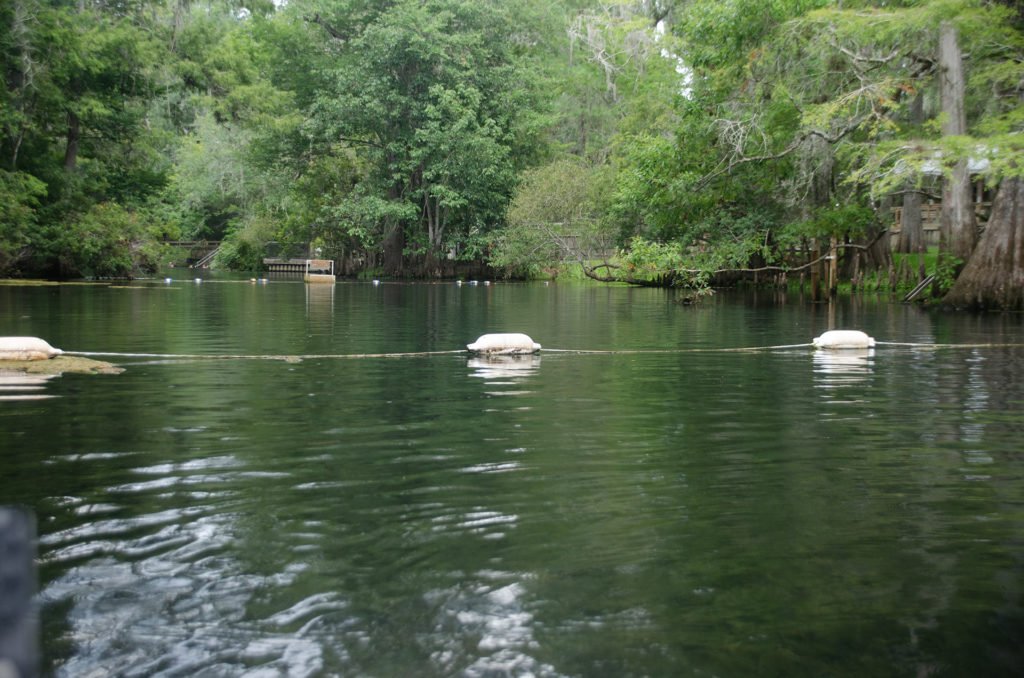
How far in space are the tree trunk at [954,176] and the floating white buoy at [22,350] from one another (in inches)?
807

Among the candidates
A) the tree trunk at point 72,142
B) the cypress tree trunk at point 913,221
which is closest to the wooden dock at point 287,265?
the tree trunk at point 72,142

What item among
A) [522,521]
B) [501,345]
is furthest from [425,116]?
[522,521]

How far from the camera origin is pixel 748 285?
43.0 m

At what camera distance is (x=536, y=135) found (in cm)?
5697

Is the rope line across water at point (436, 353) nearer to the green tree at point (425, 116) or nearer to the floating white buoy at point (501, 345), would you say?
the floating white buoy at point (501, 345)

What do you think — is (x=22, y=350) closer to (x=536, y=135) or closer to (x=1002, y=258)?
(x=1002, y=258)

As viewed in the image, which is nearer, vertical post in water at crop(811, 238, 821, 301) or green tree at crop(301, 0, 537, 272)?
vertical post in water at crop(811, 238, 821, 301)

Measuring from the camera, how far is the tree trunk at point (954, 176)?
82.6 feet

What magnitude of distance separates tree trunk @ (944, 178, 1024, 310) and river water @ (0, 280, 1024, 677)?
1313 cm

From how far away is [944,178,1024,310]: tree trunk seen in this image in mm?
24250

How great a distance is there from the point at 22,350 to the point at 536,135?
46266 millimetres

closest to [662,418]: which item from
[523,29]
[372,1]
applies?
[372,1]

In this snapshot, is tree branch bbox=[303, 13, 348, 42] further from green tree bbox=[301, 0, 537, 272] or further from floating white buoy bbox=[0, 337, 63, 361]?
floating white buoy bbox=[0, 337, 63, 361]

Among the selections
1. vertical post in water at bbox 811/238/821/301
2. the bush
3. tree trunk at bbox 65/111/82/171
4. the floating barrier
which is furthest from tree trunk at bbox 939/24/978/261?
tree trunk at bbox 65/111/82/171
